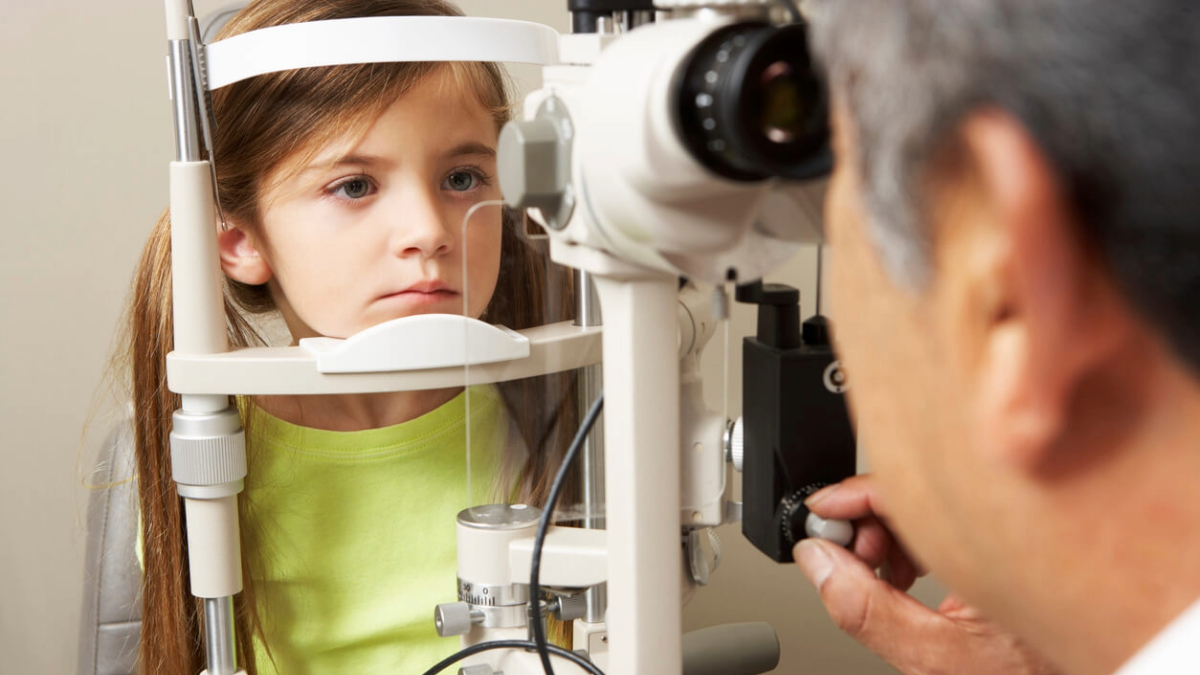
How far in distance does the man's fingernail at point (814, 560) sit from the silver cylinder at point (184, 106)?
1.52 feet

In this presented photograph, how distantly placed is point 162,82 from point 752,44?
1.19 meters

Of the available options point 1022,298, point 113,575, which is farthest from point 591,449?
point 113,575

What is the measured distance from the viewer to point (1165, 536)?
1.00ft

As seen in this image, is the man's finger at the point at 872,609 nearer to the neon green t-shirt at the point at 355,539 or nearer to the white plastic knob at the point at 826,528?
the white plastic knob at the point at 826,528

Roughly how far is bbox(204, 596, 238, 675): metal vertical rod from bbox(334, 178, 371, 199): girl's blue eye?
0.30 m

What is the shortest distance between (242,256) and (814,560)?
0.52 meters

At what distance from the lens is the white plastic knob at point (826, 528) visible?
1.97 feet

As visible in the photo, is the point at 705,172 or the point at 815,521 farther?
the point at 815,521

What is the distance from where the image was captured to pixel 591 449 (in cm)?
65

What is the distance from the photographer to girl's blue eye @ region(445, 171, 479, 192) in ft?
2.65

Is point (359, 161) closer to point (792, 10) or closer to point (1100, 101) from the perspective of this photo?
point (792, 10)

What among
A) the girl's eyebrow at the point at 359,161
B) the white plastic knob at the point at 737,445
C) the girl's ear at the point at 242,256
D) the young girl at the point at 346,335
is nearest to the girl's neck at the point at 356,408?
the young girl at the point at 346,335

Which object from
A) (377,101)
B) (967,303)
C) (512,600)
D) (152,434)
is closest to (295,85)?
(377,101)

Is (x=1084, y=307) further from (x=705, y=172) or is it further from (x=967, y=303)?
(x=705, y=172)
